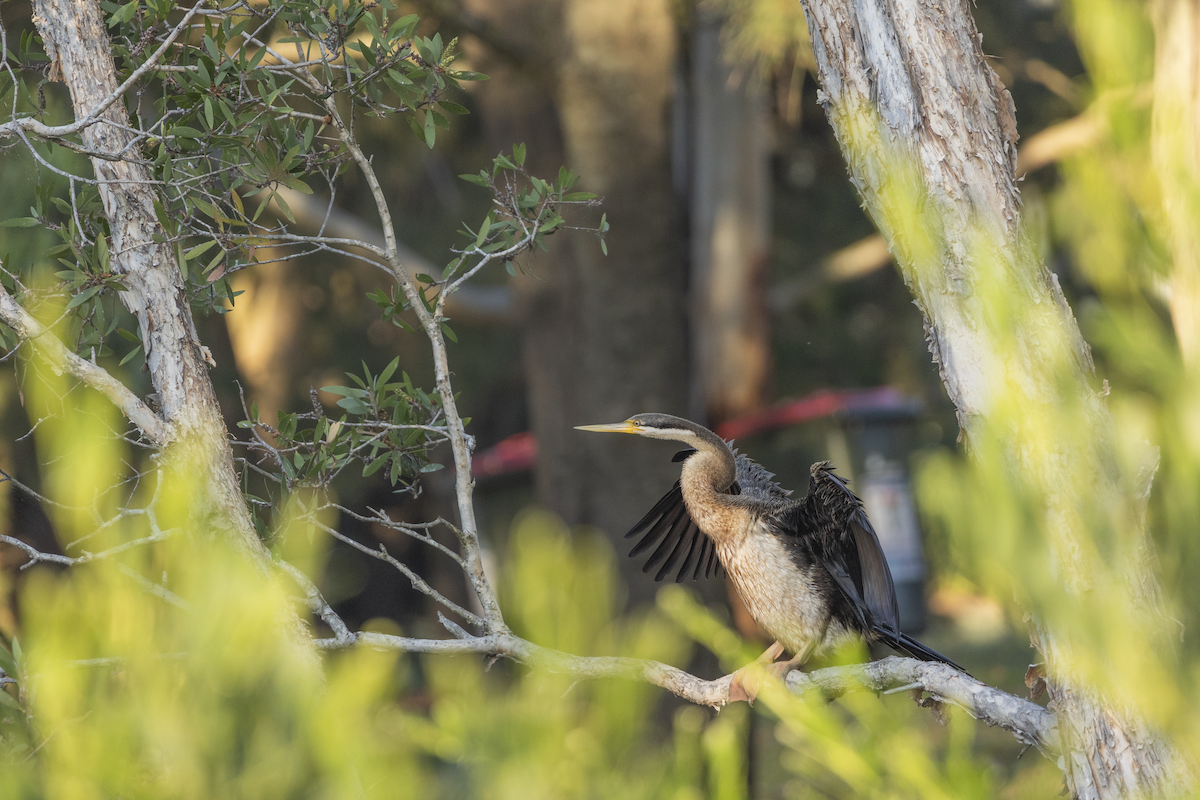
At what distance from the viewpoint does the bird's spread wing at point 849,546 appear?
2.37 metres

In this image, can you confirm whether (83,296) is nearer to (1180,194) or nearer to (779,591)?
(779,591)

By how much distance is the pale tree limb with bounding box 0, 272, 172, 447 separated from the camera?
188 cm

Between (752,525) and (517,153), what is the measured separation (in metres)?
1.11

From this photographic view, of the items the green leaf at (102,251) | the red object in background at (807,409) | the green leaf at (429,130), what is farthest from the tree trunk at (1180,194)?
the red object in background at (807,409)

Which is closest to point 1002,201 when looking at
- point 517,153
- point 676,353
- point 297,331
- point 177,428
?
point 517,153

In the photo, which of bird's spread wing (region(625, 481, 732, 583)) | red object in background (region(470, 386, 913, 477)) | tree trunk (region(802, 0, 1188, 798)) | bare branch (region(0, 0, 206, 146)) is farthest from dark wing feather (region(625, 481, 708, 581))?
red object in background (region(470, 386, 913, 477))

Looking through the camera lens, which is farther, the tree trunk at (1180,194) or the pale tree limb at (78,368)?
the pale tree limb at (78,368)

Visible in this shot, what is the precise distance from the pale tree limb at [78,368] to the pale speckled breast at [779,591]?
1.44m

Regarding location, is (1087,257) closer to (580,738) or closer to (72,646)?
(580,738)

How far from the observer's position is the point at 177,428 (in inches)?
79.4

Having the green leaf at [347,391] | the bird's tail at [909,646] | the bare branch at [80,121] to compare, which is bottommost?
the bird's tail at [909,646]

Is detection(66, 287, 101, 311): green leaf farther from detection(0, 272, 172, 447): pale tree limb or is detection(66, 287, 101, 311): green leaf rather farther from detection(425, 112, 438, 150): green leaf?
detection(425, 112, 438, 150): green leaf

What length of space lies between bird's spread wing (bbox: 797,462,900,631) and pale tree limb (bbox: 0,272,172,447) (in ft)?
4.63

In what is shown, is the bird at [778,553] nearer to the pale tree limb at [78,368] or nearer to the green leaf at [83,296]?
the pale tree limb at [78,368]
